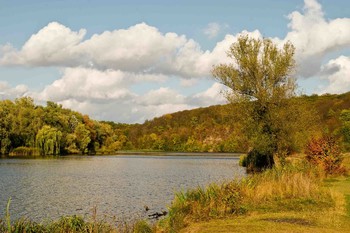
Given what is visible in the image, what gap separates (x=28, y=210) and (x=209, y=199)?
571 inches

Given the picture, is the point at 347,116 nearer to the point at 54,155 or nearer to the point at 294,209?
the point at 54,155

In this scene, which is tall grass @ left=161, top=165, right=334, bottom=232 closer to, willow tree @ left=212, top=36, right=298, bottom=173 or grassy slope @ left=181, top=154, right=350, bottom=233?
grassy slope @ left=181, top=154, right=350, bottom=233

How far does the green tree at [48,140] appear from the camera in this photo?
337 ft

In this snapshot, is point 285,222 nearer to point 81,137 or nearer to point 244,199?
point 244,199

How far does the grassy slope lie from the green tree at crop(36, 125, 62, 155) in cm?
9063

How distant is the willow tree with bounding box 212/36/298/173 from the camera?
4084 cm

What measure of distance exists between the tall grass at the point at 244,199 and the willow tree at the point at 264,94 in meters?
16.4

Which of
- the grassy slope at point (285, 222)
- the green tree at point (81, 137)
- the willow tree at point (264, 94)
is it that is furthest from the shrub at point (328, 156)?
the green tree at point (81, 137)

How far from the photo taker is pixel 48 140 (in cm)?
10238

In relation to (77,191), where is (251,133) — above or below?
above

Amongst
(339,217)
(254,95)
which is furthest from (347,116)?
(339,217)

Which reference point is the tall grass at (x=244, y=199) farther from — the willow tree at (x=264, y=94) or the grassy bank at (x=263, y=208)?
the willow tree at (x=264, y=94)

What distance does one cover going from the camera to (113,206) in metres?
31.2

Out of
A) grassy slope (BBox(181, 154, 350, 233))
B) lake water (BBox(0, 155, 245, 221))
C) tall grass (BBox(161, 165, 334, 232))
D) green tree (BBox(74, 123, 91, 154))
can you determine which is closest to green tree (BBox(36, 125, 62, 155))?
green tree (BBox(74, 123, 91, 154))
